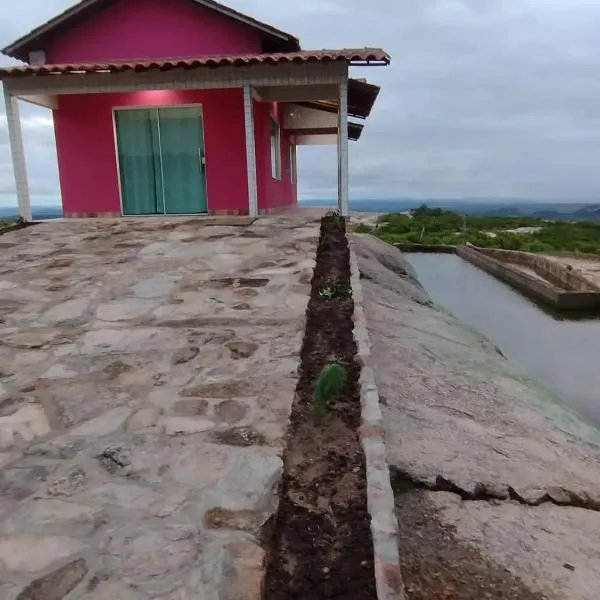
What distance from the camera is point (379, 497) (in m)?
2.41

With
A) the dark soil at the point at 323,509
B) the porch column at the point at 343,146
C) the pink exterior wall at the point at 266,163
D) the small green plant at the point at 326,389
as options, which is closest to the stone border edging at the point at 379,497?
the dark soil at the point at 323,509

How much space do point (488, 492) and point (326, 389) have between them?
1.07 metres

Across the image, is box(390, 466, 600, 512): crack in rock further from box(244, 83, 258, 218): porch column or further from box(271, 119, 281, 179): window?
box(271, 119, 281, 179): window

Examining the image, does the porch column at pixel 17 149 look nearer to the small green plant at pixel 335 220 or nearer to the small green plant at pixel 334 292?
the small green plant at pixel 335 220

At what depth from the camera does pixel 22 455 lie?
2.89 meters

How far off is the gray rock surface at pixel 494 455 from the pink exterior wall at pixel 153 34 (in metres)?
8.73

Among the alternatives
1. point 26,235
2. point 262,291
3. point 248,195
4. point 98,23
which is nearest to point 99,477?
point 262,291

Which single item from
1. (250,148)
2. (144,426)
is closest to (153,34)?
(250,148)

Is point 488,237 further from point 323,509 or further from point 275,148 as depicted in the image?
point 323,509

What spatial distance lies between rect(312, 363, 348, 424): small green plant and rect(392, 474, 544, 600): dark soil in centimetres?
79

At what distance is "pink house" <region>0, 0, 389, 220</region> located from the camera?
10398 mm

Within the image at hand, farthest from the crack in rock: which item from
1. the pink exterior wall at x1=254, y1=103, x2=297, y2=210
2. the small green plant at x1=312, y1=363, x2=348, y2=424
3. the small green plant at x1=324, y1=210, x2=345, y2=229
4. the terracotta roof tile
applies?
the pink exterior wall at x1=254, y1=103, x2=297, y2=210

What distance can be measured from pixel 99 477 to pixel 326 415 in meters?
1.30

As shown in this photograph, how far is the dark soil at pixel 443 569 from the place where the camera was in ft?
7.18
